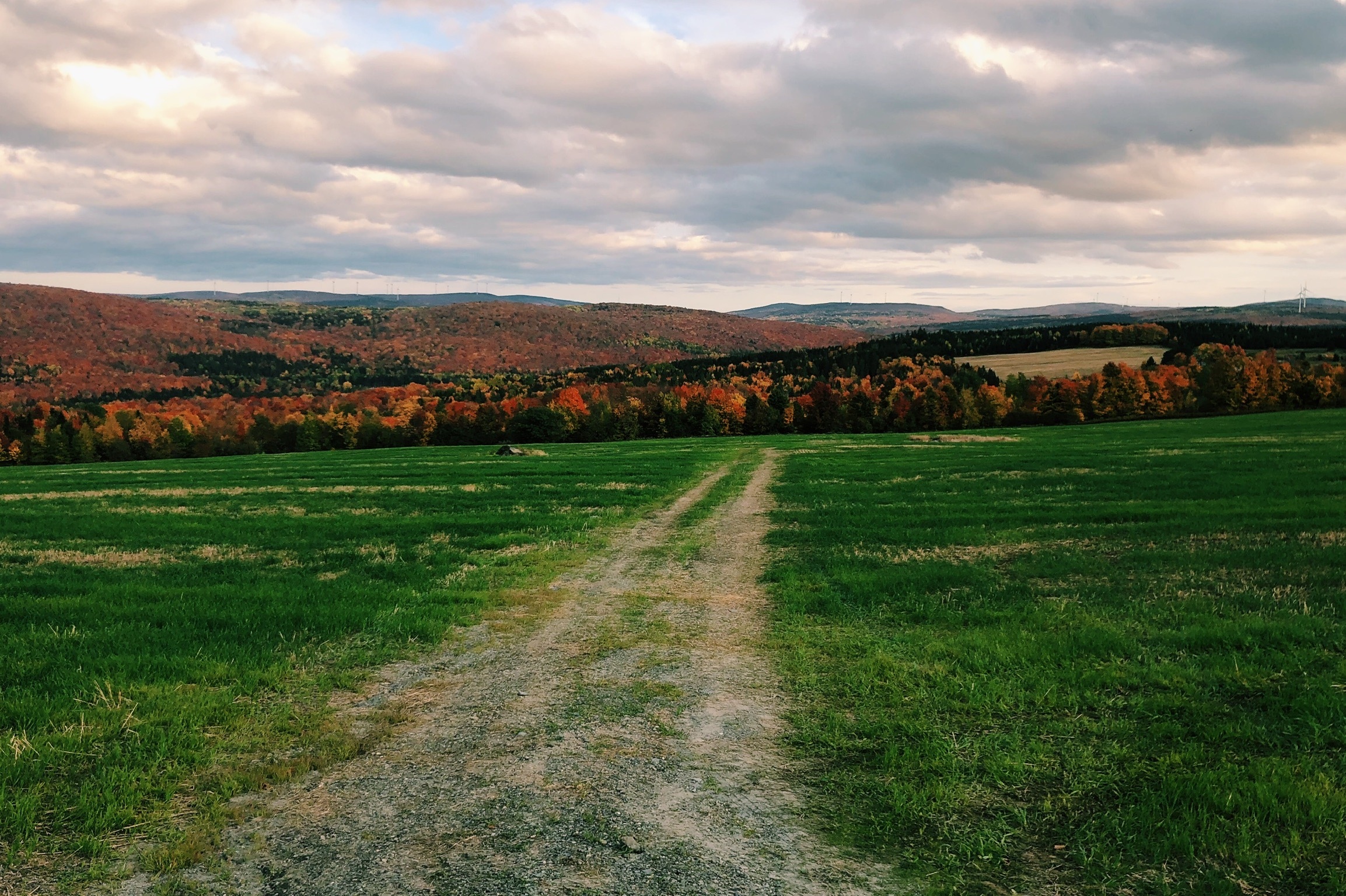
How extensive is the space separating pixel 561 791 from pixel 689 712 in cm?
214

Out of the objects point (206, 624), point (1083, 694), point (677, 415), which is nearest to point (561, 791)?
point (1083, 694)

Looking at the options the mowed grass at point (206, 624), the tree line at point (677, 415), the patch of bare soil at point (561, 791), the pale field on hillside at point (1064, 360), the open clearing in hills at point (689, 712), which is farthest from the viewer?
the pale field on hillside at point (1064, 360)

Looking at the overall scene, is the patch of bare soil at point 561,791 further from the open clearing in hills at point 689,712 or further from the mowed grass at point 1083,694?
the mowed grass at point 1083,694

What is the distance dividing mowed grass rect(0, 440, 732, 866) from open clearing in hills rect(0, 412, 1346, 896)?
0.19ft

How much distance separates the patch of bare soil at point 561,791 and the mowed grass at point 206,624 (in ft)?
2.48

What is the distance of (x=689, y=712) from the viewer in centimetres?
806

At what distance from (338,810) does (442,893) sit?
1.69 m

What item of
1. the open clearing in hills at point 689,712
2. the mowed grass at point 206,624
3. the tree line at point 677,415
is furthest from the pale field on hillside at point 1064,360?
the mowed grass at point 206,624

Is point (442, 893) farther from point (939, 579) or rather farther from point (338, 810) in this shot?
point (939, 579)

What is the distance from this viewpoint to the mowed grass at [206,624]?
20.6 ft

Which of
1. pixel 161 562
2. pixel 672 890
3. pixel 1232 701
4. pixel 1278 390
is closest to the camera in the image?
pixel 672 890

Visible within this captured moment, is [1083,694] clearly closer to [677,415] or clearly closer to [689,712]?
[689,712]

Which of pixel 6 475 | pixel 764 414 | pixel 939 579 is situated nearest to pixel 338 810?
pixel 939 579

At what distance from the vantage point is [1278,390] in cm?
9512
